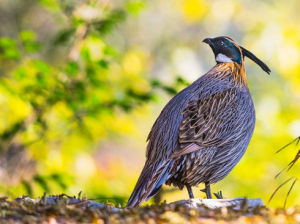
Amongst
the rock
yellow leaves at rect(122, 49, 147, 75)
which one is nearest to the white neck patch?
the rock

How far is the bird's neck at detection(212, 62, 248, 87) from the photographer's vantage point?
7.25 meters

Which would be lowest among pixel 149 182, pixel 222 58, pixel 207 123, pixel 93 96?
pixel 149 182

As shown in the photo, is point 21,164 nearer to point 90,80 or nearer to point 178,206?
point 90,80

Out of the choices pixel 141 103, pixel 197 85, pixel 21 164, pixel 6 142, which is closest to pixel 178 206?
pixel 197 85

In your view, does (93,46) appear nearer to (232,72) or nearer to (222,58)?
(222,58)

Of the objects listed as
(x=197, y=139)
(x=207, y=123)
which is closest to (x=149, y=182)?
(x=197, y=139)

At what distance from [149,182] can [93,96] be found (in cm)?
365

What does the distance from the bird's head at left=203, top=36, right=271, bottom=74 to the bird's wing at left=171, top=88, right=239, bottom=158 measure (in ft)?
2.96

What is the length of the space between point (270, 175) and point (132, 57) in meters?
4.78

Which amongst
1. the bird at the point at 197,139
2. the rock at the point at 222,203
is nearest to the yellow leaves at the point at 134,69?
the bird at the point at 197,139

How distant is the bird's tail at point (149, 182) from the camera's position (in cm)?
605

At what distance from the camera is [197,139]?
6395 mm

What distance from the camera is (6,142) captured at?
1017 centimetres

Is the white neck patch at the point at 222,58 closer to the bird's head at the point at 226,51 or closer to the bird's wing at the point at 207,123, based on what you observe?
the bird's head at the point at 226,51
